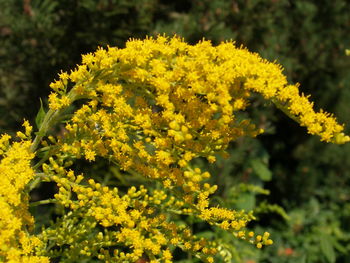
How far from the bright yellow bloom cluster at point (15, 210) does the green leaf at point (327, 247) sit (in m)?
3.43

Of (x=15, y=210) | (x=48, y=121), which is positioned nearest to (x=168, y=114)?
(x=48, y=121)

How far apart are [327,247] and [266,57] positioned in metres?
1.91

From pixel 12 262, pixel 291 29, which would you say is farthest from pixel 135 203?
pixel 291 29

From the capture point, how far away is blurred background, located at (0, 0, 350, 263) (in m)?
4.00

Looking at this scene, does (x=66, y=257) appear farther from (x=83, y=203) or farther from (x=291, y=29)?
(x=291, y=29)

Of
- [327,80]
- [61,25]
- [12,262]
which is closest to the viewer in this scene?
[12,262]

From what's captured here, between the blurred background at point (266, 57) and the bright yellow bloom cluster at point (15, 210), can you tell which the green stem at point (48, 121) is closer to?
the bright yellow bloom cluster at point (15, 210)

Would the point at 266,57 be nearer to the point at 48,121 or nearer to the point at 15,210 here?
the point at 48,121

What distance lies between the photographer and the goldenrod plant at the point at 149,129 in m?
1.67

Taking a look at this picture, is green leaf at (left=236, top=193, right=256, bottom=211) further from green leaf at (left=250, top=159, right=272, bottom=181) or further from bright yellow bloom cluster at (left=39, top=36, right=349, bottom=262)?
bright yellow bloom cluster at (left=39, top=36, right=349, bottom=262)

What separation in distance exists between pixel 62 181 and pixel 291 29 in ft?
13.0

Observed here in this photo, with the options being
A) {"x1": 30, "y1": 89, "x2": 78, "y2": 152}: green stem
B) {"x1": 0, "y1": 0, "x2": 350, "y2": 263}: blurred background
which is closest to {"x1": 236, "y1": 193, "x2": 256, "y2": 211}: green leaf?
{"x1": 0, "y1": 0, "x2": 350, "y2": 263}: blurred background

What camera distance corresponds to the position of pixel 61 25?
13.5ft

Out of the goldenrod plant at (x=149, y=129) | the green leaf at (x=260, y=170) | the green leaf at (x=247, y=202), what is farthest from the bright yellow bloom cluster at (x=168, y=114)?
the green leaf at (x=260, y=170)
